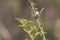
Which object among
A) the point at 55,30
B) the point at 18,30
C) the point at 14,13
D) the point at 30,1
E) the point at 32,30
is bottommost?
the point at 32,30

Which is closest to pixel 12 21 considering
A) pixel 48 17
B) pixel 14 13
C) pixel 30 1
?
pixel 14 13

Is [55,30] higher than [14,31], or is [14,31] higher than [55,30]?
[14,31]

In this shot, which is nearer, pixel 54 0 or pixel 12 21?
pixel 54 0

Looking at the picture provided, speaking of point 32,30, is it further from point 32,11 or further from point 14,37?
point 14,37

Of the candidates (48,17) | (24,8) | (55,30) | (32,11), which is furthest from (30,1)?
(24,8)

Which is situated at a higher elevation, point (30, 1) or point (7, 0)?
point (7, 0)

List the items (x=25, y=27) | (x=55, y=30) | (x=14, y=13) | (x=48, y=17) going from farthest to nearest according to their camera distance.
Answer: (x=14, y=13) < (x=48, y=17) < (x=55, y=30) < (x=25, y=27)

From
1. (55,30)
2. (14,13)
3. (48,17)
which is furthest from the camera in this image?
(14,13)

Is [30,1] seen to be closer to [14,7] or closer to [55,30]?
[55,30]

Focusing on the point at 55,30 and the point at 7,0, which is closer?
the point at 55,30
